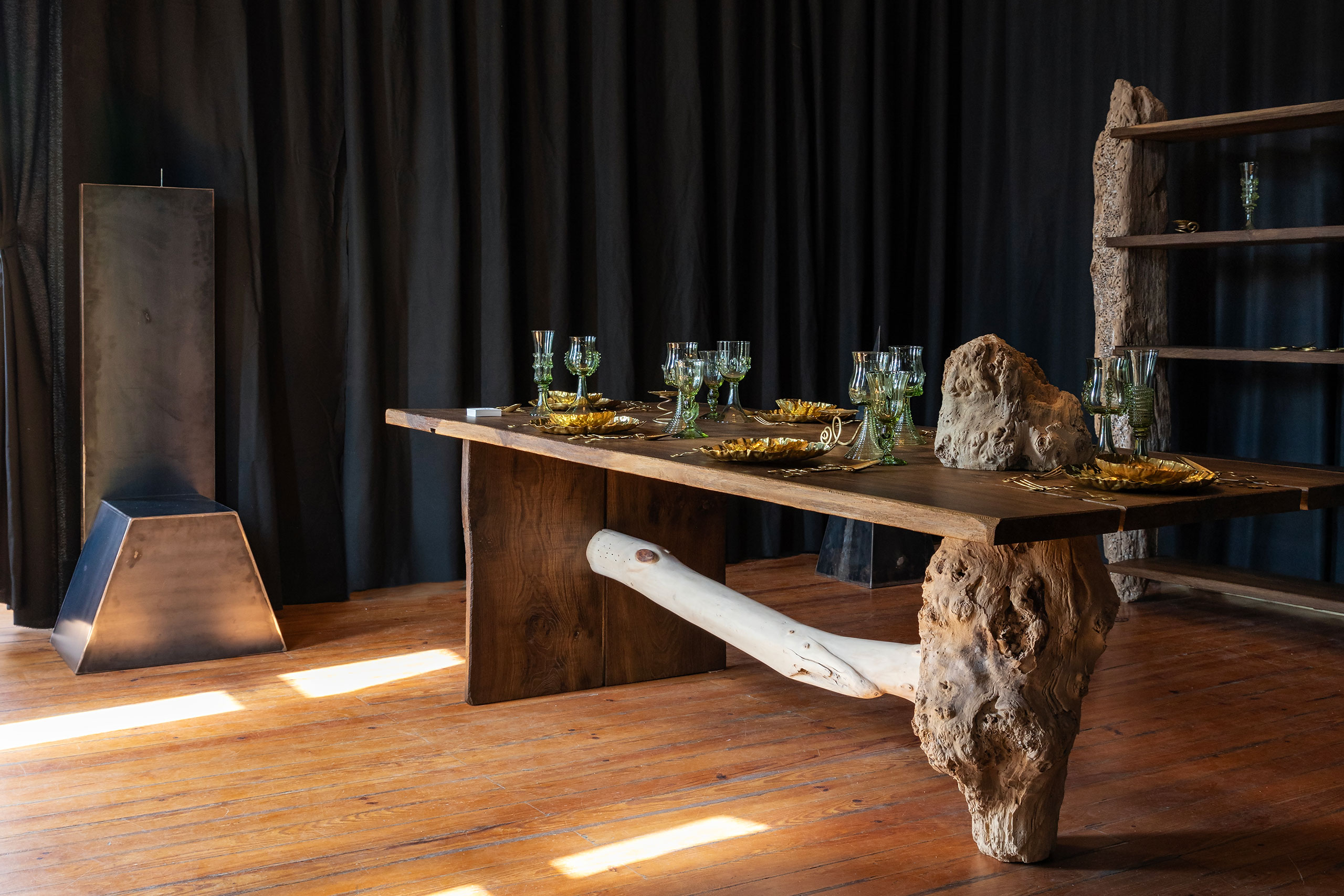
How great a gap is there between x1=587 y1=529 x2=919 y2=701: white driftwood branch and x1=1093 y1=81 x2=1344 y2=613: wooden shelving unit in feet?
6.48

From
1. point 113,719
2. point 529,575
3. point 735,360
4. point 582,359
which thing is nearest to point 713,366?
point 735,360

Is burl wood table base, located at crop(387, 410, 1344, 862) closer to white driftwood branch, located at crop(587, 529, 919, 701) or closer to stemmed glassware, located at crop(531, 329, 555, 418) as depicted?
white driftwood branch, located at crop(587, 529, 919, 701)

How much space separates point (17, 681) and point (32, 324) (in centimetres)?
111

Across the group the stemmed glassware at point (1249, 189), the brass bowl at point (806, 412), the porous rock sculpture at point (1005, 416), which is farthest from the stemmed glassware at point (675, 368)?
the stemmed glassware at point (1249, 189)

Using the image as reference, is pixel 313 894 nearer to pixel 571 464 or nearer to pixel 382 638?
A: pixel 571 464

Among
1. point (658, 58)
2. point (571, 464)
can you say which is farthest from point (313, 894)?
point (658, 58)

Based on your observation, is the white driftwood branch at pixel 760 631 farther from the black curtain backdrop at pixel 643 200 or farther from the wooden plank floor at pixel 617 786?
the black curtain backdrop at pixel 643 200

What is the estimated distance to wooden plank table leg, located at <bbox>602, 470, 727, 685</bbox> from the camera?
310 cm

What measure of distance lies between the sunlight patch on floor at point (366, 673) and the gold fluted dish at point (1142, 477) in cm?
196

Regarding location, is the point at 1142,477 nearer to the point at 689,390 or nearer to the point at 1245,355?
the point at 689,390

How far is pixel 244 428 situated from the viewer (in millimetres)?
3803

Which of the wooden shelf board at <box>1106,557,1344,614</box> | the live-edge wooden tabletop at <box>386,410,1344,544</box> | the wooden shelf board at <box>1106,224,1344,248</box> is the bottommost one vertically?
the wooden shelf board at <box>1106,557,1344,614</box>

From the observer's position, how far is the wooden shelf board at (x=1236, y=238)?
3.62 metres

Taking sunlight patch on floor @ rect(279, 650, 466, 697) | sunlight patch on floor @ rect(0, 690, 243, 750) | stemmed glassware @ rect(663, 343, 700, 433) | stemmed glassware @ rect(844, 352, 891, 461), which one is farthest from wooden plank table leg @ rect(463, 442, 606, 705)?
stemmed glassware @ rect(844, 352, 891, 461)
